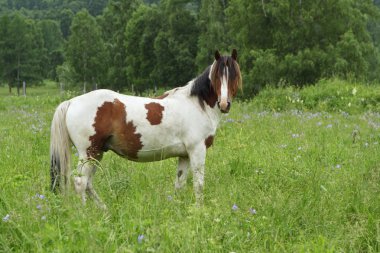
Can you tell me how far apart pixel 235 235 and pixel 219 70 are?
2.22 meters

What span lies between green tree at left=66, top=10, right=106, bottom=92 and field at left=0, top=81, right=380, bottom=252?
4996cm

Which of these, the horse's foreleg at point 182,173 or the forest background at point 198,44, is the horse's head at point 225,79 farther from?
the forest background at point 198,44

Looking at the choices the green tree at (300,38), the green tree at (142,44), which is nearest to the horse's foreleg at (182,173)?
the green tree at (300,38)

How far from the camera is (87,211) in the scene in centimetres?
372

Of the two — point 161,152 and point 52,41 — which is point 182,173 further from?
point 52,41

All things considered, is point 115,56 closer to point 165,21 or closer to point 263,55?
point 165,21

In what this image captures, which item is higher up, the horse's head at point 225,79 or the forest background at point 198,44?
the horse's head at point 225,79

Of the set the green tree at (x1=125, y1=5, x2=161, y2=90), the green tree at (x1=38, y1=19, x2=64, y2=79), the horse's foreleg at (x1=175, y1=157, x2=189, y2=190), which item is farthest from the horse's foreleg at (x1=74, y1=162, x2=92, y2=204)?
the green tree at (x1=38, y1=19, x2=64, y2=79)

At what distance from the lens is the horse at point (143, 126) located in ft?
15.5

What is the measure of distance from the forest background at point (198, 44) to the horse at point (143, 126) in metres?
10.5

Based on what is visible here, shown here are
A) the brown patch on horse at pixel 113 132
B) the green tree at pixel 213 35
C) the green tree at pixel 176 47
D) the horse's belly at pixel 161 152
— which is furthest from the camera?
the green tree at pixel 176 47

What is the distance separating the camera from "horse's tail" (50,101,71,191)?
4.64 metres

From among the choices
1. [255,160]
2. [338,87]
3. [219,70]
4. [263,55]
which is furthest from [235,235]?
[263,55]

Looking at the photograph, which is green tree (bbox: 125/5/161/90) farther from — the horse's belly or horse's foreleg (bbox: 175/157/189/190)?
the horse's belly
